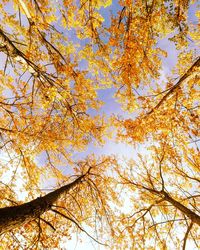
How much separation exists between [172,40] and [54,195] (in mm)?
5030

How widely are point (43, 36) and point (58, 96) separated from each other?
1746 mm

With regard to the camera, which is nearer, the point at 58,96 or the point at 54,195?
the point at 54,195

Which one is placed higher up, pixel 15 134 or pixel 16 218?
pixel 15 134

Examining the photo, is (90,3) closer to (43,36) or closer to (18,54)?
(43,36)

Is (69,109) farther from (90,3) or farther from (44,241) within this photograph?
(44,241)

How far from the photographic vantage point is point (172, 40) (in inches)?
229

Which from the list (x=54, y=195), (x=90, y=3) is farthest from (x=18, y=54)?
(x=54, y=195)

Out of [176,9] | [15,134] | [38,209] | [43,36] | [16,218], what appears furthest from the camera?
[15,134]

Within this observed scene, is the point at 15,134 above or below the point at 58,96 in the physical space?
below

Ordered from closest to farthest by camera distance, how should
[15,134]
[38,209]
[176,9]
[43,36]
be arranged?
[38,209]
[176,9]
[43,36]
[15,134]

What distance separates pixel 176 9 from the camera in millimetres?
5500

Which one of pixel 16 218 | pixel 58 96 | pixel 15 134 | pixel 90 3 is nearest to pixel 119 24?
pixel 90 3

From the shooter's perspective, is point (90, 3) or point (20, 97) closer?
point (90, 3)

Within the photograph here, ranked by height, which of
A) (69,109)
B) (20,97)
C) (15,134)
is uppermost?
(69,109)
